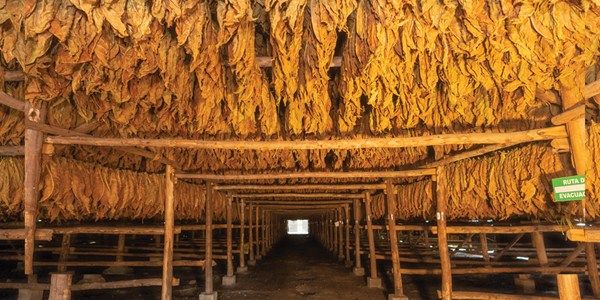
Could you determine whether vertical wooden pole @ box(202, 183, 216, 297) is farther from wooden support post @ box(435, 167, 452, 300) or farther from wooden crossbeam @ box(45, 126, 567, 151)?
wooden support post @ box(435, 167, 452, 300)

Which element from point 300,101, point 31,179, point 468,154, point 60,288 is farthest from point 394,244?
point 31,179

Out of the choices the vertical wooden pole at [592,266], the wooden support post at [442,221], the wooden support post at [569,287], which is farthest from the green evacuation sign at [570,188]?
the wooden support post at [442,221]

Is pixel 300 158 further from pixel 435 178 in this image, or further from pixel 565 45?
pixel 565 45

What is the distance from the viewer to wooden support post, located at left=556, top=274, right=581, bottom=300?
3408 millimetres

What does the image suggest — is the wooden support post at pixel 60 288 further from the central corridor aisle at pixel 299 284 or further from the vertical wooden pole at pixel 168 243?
the central corridor aisle at pixel 299 284

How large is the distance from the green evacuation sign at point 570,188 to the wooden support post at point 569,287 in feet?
2.49

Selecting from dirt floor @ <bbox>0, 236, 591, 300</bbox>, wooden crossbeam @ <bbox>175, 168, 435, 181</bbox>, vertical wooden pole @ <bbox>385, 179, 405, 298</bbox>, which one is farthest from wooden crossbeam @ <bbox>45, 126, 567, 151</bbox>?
dirt floor @ <bbox>0, 236, 591, 300</bbox>

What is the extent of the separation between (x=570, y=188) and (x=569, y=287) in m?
0.95

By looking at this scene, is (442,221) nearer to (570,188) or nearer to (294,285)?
(570,188)

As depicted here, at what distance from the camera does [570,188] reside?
12.2 feet

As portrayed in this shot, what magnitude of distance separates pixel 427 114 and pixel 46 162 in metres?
4.78

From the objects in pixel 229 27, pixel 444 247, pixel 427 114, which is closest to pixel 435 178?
pixel 444 247

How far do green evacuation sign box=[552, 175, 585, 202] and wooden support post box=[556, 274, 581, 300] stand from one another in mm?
759

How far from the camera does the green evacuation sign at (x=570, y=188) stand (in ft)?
12.0
